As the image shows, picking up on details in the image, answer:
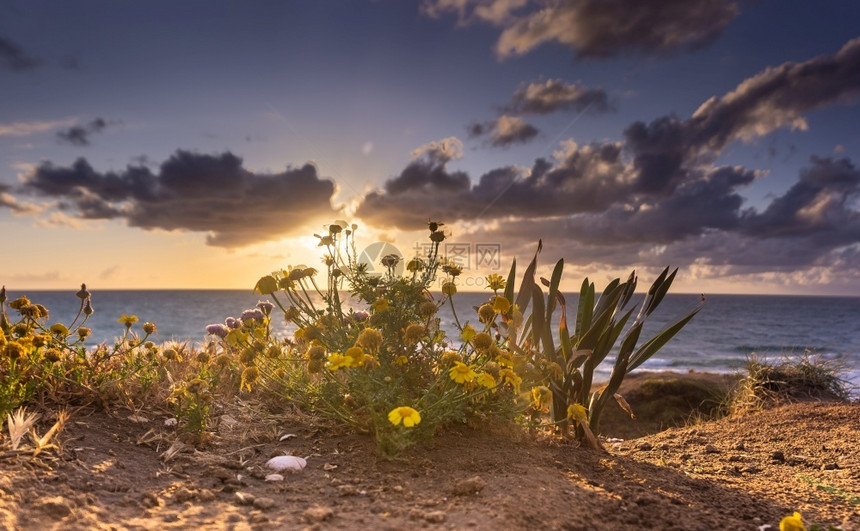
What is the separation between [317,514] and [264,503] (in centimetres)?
38

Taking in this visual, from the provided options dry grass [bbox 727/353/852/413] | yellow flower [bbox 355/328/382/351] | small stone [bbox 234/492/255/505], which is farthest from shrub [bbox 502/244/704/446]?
dry grass [bbox 727/353/852/413]

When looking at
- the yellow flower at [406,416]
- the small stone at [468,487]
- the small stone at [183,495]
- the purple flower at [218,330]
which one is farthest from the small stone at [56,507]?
the purple flower at [218,330]

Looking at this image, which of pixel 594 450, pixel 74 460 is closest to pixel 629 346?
pixel 594 450

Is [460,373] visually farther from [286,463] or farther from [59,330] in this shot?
[59,330]

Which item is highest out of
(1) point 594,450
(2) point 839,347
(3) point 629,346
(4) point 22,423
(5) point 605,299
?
(5) point 605,299

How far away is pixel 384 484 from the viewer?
290cm

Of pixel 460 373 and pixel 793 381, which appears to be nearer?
pixel 460 373

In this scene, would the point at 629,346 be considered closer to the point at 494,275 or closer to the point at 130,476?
the point at 494,275

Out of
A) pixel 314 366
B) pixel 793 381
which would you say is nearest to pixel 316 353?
pixel 314 366

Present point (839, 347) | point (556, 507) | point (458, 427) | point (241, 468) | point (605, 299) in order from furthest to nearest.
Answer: point (839, 347)
point (605, 299)
point (458, 427)
point (241, 468)
point (556, 507)

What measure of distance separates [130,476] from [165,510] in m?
0.54

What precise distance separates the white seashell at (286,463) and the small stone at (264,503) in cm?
49

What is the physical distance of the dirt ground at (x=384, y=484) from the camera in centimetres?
245

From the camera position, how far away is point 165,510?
2584 millimetres
